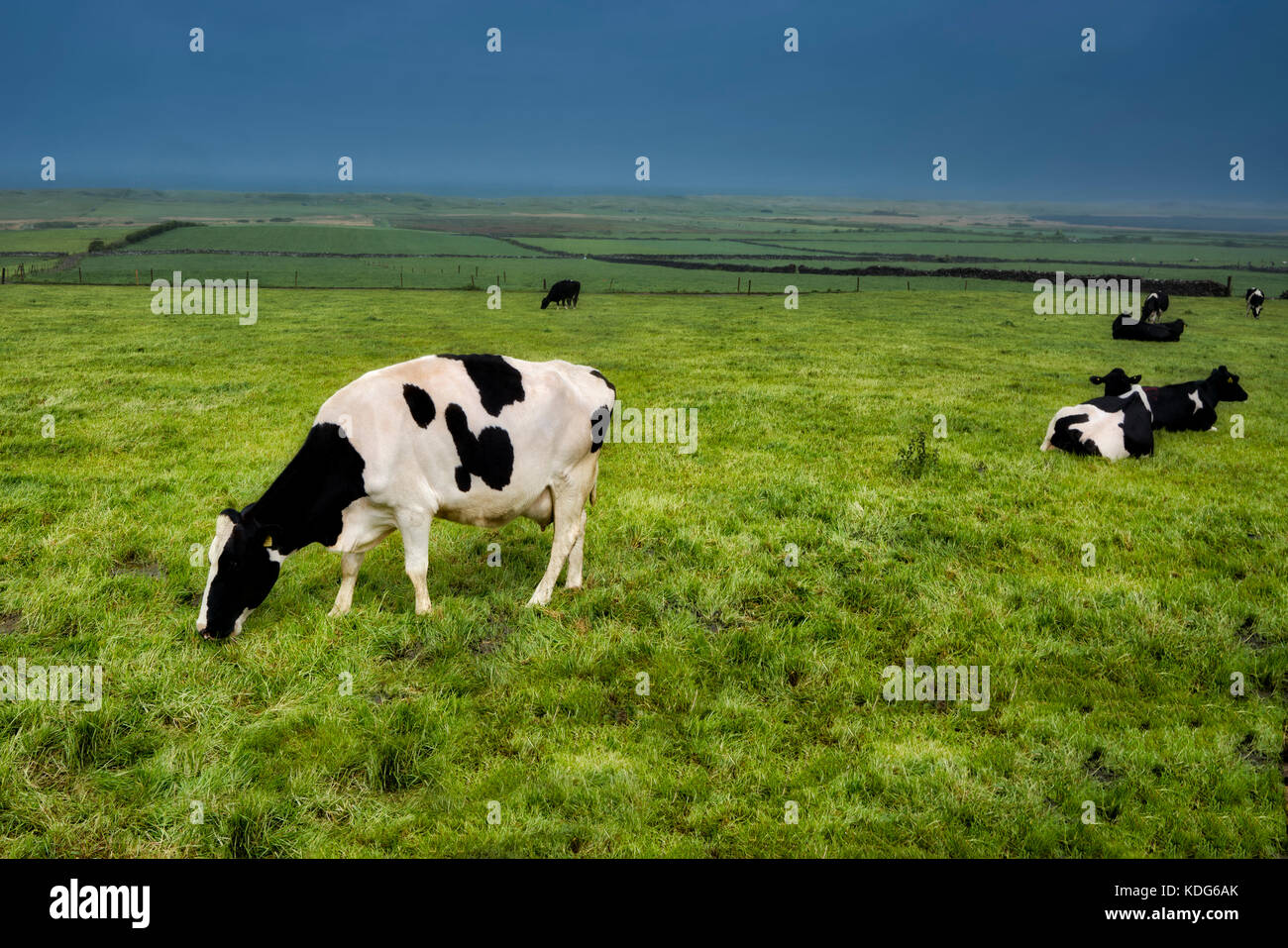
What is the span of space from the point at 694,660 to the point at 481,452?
2.64 metres

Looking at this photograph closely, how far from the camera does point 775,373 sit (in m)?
20.2

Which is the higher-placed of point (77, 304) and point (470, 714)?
point (77, 304)

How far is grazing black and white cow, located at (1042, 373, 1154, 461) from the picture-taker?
12.4 meters

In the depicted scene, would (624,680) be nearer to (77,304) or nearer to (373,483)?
(373,483)

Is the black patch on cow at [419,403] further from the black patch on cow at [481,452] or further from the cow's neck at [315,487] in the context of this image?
the cow's neck at [315,487]

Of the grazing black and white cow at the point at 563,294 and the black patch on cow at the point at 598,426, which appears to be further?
the grazing black and white cow at the point at 563,294

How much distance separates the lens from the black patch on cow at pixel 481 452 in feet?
22.8

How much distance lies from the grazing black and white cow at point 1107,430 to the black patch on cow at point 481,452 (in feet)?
32.3

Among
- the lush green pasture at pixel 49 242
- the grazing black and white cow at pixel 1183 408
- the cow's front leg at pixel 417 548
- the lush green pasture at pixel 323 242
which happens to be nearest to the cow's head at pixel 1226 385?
the grazing black and white cow at pixel 1183 408

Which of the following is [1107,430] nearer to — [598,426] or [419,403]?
[598,426]

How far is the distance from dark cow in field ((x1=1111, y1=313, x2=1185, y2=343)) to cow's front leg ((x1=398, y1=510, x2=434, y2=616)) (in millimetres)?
29667

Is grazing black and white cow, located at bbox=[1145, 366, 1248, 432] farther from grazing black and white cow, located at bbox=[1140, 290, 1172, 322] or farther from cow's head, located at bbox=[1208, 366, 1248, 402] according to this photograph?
grazing black and white cow, located at bbox=[1140, 290, 1172, 322]
